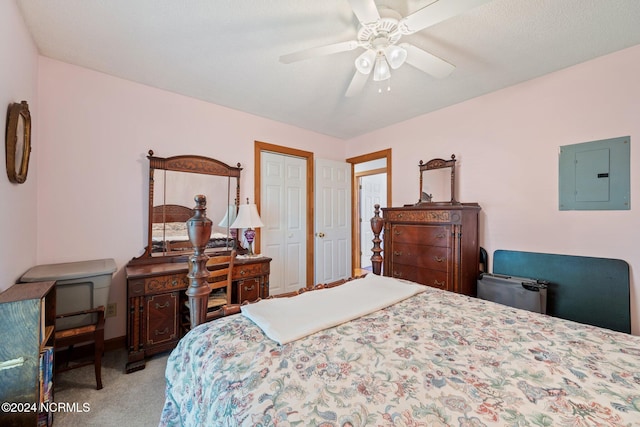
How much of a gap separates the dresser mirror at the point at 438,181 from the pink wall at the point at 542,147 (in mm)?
100

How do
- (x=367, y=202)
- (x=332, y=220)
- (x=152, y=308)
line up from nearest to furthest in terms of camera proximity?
(x=152, y=308) < (x=332, y=220) < (x=367, y=202)

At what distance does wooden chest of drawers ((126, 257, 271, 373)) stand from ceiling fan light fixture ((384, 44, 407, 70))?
2333 mm

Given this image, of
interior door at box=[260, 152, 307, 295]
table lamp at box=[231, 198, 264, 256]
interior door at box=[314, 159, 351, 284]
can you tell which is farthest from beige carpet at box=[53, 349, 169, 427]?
interior door at box=[314, 159, 351, 284]

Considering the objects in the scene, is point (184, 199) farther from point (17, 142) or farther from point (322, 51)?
point (322, 51)

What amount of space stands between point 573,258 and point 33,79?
4.68 m

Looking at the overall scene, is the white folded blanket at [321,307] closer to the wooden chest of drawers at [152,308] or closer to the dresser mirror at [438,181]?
the wooden chest of drawers at [152,308]

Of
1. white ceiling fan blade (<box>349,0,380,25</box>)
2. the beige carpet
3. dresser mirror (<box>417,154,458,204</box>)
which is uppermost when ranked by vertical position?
white ceiling fan blade (<box>349,0,380,25</box>)

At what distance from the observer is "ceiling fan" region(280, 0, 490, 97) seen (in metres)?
1.28

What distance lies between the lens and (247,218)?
2.97 meters

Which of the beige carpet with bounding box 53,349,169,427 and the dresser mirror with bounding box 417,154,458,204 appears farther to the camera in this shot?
the dresser mirror with bounding box 417,154,458,204

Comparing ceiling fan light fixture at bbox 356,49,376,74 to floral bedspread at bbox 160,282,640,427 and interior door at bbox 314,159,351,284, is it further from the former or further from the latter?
interior door at bbox 314,159,351,284

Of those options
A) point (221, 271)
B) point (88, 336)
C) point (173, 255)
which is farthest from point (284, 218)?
point (88, 336)

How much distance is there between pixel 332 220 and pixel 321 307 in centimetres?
291

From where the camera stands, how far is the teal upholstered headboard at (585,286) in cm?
201
